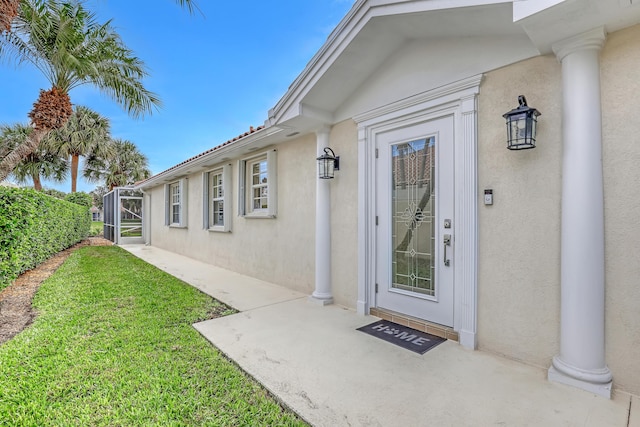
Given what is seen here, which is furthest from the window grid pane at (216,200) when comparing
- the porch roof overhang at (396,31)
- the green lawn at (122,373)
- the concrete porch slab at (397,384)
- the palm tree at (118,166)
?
the palm tree at (118,166)

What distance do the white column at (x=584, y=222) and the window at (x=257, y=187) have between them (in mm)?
4997

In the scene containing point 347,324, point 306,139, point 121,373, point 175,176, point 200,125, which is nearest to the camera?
point 121,373

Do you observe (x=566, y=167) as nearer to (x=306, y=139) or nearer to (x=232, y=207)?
(x=306, y=139)

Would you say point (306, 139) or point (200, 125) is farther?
point (200, 125)

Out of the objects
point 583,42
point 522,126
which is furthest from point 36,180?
point 583,42

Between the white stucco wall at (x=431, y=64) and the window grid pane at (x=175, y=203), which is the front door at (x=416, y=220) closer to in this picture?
the white stucco wall at (x=431, y=64)

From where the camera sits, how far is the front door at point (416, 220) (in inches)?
145

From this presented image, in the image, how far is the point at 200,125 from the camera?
2216 centimetres

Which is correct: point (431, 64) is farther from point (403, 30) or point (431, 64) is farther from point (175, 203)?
point (175, 203)

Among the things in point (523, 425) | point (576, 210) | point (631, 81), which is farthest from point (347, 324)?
point (631, 81)

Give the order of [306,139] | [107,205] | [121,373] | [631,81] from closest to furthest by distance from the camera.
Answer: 1. [631,81]
2. [121,373]
3. [306,139]
4. [107,205]

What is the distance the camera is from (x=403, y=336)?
3.74 metres

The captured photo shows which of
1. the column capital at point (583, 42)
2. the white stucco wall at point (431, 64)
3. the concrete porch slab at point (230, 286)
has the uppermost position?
the white stucco wall at point (431, 64)

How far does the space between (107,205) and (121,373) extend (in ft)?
61.2
